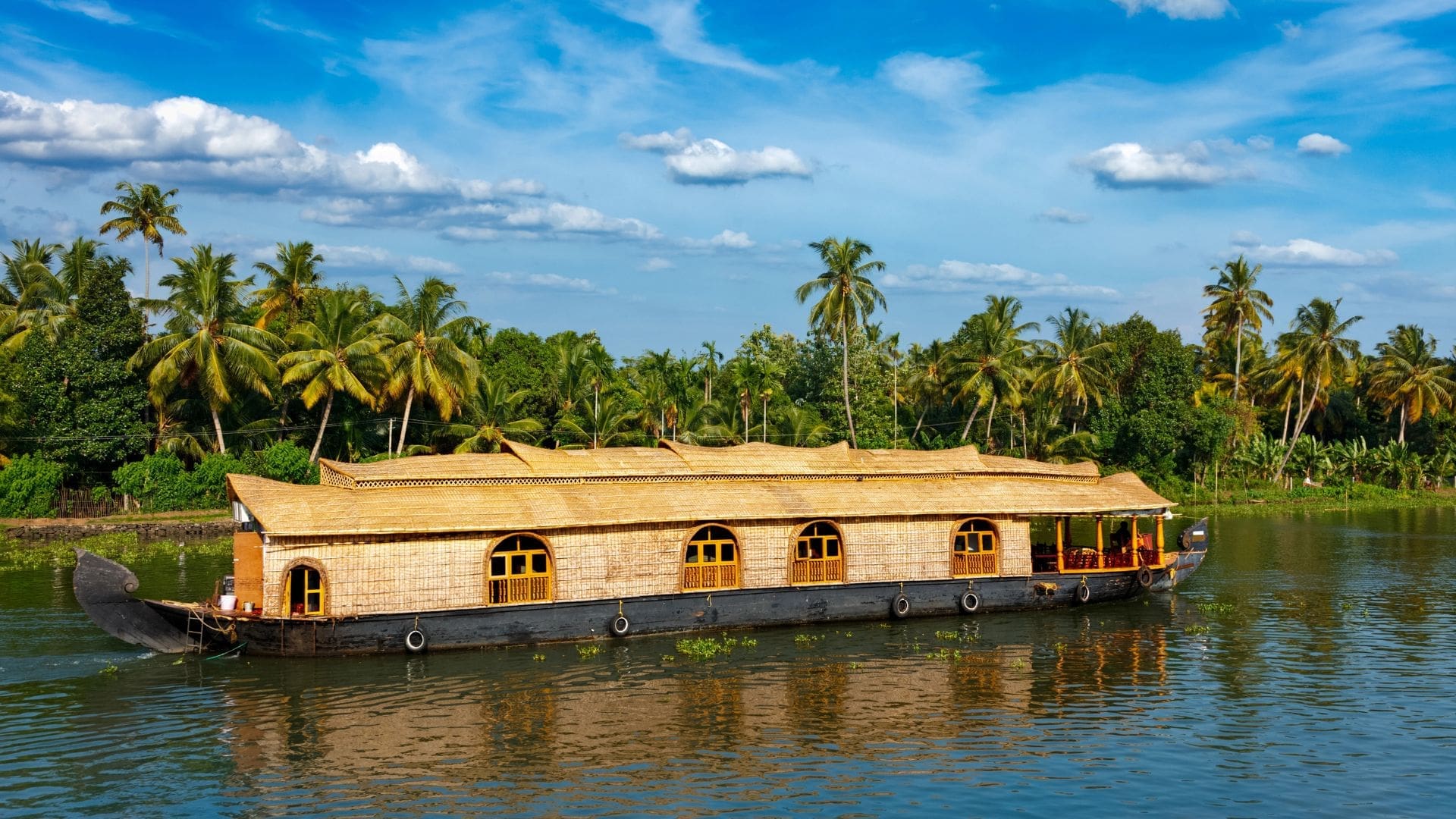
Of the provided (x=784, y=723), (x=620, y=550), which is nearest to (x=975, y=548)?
(x=620, y=550)

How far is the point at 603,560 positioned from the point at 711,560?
2.29 metres

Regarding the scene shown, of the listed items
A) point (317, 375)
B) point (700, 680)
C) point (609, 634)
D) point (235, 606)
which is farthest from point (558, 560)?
point (317, 375)

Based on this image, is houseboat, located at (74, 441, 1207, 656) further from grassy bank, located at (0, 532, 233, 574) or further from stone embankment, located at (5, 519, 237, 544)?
stone embankment, located at (5, 519, 237, 544)

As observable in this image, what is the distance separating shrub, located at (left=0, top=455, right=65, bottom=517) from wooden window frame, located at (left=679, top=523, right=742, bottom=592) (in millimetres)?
29184

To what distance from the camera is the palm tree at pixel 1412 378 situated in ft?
191

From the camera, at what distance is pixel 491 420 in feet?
150

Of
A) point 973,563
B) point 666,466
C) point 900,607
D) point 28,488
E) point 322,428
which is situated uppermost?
point 322,428

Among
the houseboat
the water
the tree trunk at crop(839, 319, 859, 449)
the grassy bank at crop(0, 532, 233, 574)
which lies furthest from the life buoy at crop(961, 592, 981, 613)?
the grassy bank at crop(0, 532, 233, 574)

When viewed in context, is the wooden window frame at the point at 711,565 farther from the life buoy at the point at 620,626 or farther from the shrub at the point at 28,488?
the shrub at the point at 28,488

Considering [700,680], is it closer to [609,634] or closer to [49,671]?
[609,634]

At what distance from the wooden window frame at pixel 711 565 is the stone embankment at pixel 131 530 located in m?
22.1

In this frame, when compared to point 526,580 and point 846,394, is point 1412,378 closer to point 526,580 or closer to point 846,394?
point 846,394

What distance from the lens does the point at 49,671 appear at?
19.8 meters

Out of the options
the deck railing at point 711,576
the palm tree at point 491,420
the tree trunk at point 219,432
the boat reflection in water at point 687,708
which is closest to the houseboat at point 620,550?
the deck railing at point 711,576
